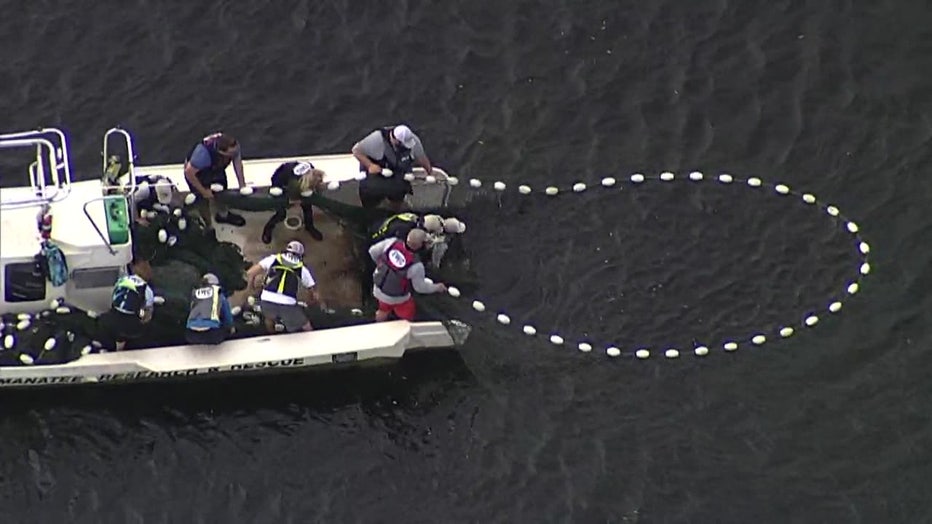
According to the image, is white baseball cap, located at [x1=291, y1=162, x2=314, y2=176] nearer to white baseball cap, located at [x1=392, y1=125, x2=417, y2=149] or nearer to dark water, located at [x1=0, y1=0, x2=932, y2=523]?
white baseball cap, located at [x1=392, y1=125, x2=417, y2=149]

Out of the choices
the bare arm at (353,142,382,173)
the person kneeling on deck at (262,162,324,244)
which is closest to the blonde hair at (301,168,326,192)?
Result: the person kneeling on deck at (262,162,324,244)

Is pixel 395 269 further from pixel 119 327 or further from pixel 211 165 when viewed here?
pixel 119 327

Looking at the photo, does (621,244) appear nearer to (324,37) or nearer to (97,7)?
(324,37)

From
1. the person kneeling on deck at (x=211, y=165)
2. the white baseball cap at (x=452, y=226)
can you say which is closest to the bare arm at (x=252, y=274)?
the person kneeling on deck at (x=211, y=165)

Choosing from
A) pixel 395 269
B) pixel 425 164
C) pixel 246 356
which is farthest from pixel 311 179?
pixel 246 356

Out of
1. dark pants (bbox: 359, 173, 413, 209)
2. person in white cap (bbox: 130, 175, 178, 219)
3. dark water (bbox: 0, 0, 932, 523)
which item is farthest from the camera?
dark pants (bbox: 359, 173, 413, 209)
